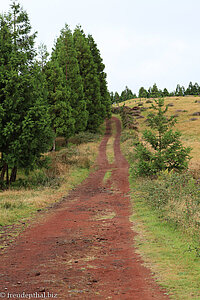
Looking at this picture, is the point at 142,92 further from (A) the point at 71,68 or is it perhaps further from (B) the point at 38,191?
(B) the point at 38,191

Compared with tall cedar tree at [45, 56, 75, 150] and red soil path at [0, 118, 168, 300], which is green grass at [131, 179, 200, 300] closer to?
red soil path at [0, 118, 168, 300]

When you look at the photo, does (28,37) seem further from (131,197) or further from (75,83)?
(75,83)

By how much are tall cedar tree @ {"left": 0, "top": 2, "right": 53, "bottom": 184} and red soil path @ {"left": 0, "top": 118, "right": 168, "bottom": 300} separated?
5.20 metres

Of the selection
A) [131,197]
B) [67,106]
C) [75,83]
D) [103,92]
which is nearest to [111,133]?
[103,92]

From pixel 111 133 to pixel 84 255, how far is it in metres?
46.3

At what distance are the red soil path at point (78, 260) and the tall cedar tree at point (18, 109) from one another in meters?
5.20

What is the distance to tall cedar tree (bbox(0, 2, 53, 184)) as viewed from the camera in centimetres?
1612

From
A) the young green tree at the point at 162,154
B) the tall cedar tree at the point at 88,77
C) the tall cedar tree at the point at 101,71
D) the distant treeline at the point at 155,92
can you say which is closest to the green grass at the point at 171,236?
the young green tree at the point at 162,154

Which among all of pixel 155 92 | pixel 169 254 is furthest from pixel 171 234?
pixel 155 92

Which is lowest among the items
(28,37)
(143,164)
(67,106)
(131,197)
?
(131,197)

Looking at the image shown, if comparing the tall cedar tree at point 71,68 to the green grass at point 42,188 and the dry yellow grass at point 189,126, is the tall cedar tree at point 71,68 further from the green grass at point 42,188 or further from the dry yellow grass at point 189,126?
the dry yellow grass at point 189,126

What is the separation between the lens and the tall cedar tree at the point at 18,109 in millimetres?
16125

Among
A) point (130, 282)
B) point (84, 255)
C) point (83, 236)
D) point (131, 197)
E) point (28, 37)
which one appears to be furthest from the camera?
point (28, 37)

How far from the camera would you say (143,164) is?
17.6 metres
